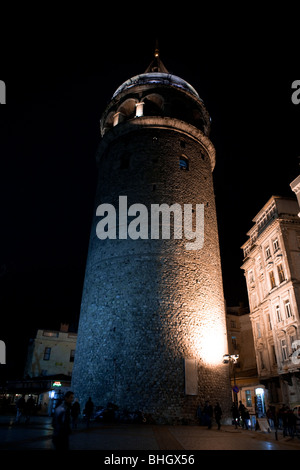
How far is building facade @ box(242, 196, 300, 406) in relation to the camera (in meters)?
20.1

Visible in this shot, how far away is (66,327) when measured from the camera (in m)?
37.6

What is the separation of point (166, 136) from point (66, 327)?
27.2m

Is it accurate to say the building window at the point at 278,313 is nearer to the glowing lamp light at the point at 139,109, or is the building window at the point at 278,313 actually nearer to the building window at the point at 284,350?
the building window at the point at 284,350

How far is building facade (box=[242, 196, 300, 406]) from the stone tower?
6.51m

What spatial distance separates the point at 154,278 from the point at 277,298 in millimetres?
12037

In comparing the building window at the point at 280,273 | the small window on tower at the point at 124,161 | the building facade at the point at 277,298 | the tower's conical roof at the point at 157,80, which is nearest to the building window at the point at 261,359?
the building facade at the point at 277,298

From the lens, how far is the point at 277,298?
22.6 meters

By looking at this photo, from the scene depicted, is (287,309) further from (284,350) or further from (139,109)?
(139,109)

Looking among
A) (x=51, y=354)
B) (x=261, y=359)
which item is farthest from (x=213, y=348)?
(x=51, y=354)

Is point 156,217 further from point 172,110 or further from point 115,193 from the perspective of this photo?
point 172,110

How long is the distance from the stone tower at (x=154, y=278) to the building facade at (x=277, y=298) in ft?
21.4

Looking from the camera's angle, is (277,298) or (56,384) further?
(56,384)

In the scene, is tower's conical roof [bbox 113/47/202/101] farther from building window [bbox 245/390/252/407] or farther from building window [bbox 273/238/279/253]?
building window [bbox 245/390/252/407]
